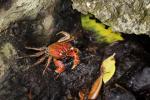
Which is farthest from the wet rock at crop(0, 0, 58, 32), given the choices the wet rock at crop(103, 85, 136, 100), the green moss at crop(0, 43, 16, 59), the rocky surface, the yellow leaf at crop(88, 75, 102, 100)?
the wet rock at crop(103, 85, 136, 100)

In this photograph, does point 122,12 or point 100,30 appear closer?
point 122,12

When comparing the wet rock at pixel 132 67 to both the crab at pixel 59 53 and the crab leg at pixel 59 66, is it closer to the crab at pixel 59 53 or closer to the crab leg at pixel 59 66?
the crab at pixel 59 53

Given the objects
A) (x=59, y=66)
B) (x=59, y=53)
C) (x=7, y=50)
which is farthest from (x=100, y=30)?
(x=7, y=50)

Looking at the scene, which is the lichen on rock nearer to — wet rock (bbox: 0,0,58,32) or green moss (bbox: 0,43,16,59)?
green moss (bbox: 0,43,16,59)

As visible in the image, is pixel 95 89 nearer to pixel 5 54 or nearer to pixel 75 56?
pixel 75 56

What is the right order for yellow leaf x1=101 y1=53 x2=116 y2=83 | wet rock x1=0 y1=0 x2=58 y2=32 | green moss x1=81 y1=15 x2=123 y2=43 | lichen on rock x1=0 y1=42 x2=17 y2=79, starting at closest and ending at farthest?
wet rock x1=0 y1=0 x2=58 y2=32 < lichen on rock x1=0 y1=42 x2=17 y2=79 < yellow leaf x1=101 y1=53 x2=116 y2=83 < green moss x1=81 y1=15 x2=123 y2=43

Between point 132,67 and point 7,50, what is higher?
point 7,50

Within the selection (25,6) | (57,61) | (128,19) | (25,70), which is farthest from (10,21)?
(128,19)
